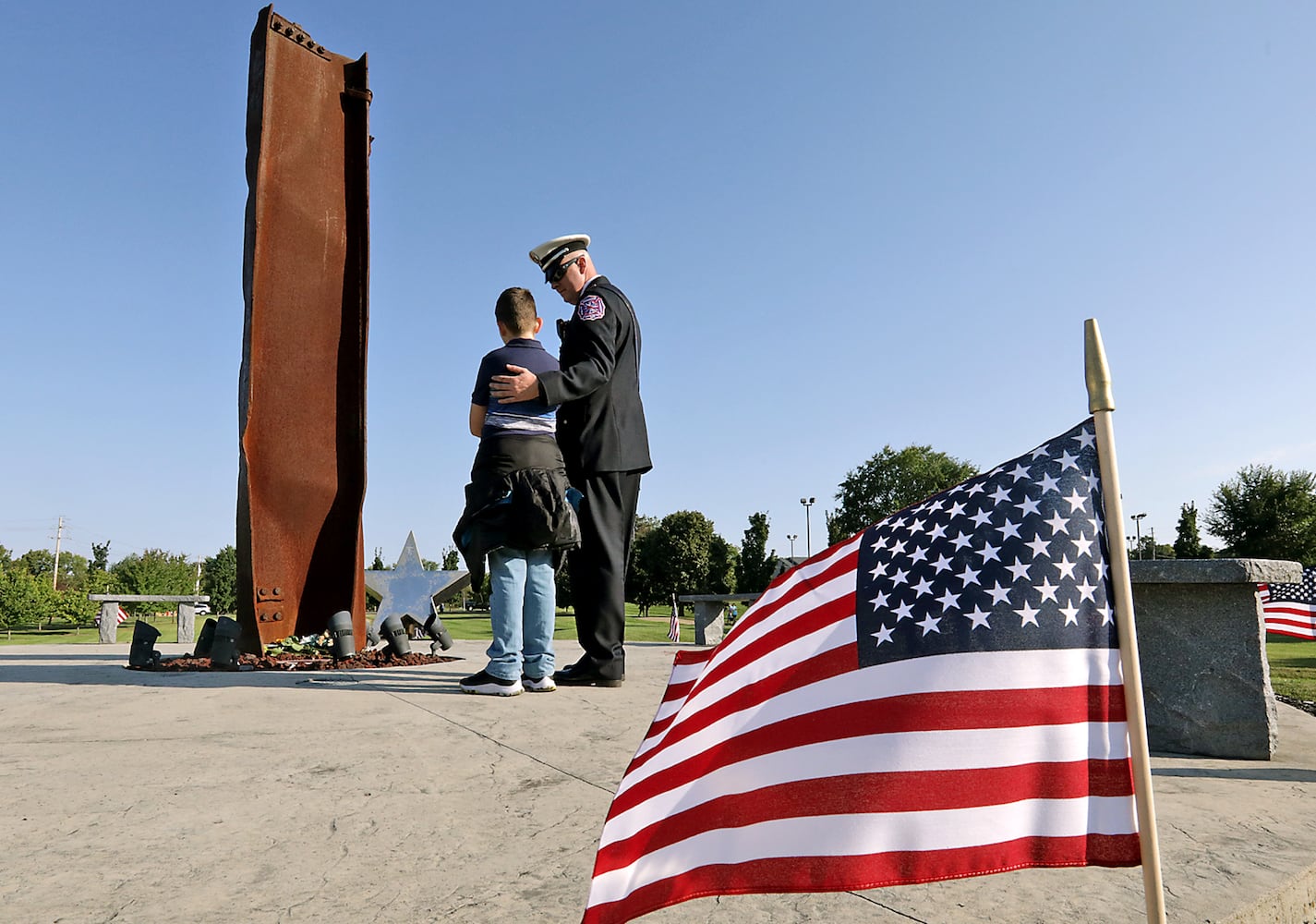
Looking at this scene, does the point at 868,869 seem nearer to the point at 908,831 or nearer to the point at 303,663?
the point at 908,831

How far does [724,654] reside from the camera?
64.2 inches

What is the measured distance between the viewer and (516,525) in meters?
3.98

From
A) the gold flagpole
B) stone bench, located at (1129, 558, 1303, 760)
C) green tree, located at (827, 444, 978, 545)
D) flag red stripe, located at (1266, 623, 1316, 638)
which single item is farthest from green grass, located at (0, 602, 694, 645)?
green tree, located at (827, 444, 978, 545)

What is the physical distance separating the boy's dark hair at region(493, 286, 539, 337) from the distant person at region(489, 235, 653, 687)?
0.70 feet

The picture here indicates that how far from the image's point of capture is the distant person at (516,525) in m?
3.98

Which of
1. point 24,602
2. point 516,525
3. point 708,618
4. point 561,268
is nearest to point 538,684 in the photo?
point 516,525

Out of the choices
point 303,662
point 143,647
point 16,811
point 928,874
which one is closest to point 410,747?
point 16,811

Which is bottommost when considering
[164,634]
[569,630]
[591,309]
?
[569,630]

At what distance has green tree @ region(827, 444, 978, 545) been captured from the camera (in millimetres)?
62094

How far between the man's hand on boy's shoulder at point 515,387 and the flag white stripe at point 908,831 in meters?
2.93

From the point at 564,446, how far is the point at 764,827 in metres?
3.39

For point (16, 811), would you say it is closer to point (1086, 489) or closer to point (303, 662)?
point (1086, 489)

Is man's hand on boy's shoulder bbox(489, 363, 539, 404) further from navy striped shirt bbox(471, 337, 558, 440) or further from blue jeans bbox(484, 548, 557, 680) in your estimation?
blue jeans bbox(484, 548, 557, 680)

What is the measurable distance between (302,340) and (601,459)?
246 centimetres
